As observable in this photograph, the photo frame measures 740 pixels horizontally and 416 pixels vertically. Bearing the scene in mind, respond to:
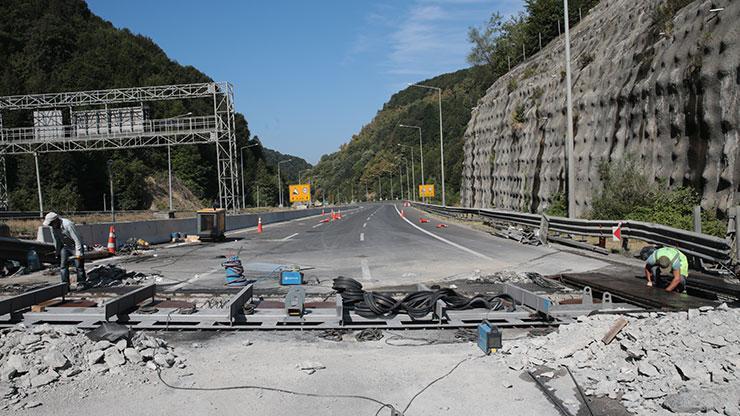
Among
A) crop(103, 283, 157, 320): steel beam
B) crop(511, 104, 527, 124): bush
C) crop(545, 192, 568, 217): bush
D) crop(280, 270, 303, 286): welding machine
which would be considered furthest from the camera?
crop(511, 104, 527, 124): bush

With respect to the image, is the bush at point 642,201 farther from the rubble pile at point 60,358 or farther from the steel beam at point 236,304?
the rubble pile at point 60,358

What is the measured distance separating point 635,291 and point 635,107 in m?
17.6

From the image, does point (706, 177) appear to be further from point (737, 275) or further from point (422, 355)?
point (422, 355)

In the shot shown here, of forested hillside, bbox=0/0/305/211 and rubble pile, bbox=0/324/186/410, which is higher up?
forested hillside, bbox=0/0/305/211

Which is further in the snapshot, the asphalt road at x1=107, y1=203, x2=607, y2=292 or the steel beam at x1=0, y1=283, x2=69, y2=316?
the asphalt road at x1=107, y1=203, x2=607, y2=292

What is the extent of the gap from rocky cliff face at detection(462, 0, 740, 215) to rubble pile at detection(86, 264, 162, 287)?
640 inches

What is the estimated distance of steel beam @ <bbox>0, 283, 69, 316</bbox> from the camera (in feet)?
25.0

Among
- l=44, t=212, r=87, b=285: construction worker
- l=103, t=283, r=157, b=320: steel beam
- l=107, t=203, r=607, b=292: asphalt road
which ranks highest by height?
l=44, t=212, r=87, b=285: construction worker

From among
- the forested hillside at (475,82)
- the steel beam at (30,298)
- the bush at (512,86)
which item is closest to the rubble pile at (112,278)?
the steel beam at (30,298)

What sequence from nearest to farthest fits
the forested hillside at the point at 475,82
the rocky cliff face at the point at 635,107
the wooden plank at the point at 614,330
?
the wooden plank at the point at 614,330
the rocky cliff face at the point at 635,107
the forested hillside at the point at 475,82

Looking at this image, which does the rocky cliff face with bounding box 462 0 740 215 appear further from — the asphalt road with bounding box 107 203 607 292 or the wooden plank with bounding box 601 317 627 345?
the wooden plank with bounding box 601 317 627 345

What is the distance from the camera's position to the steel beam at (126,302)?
750 centimetres

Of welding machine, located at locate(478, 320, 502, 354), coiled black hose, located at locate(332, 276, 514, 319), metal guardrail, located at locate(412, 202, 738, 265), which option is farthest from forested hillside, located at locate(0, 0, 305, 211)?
welding machine, located at locate(478, 320, 502, 354)

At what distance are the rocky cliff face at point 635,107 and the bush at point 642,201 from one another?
18.6 inches
